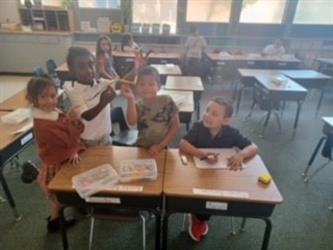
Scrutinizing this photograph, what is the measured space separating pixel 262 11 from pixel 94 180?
646cm

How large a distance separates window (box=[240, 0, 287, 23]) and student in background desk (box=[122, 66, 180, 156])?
5.50 metres

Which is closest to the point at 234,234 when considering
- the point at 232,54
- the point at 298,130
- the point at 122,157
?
the point at 122,157

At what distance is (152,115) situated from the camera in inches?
75.7

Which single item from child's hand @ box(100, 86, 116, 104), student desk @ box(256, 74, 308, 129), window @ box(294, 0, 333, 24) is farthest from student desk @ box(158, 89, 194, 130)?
window @ box(294, 0, 333, 24)

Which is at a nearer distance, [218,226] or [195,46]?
[218,226]

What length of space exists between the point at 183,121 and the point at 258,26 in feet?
16.2

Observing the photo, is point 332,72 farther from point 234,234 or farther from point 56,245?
point 56,245

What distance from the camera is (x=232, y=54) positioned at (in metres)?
6.17

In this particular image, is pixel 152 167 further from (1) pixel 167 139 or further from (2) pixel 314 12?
(2) pixel 314 12

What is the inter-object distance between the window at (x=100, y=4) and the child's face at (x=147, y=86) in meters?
5.14

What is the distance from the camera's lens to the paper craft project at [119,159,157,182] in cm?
146

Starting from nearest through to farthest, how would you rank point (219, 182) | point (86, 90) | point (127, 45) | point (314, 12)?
point (219, 182) → point (86, 90) → point (127, 45) → point (314, 12)

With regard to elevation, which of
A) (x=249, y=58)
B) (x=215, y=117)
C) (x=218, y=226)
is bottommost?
(x=218, y=226)

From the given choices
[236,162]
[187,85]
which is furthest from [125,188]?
[187,85]
